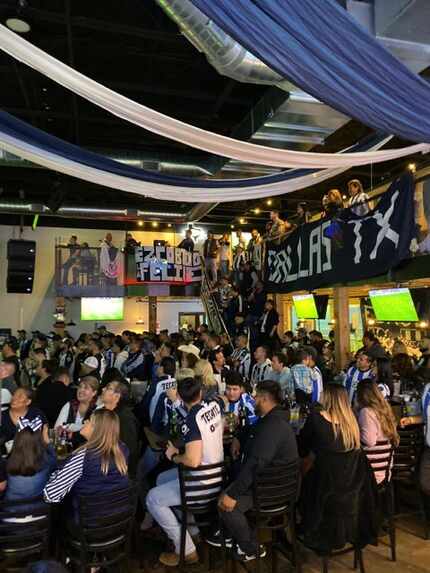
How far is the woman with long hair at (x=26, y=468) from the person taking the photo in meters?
2.66

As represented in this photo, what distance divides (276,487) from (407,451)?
1579mm

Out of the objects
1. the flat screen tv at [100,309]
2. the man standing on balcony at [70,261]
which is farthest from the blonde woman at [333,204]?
the flat screen tv at [100,309]

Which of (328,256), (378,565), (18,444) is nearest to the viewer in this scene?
(18,444)

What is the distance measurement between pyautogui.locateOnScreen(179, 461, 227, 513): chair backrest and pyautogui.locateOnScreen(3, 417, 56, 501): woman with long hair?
92cm

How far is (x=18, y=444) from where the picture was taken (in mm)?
2707

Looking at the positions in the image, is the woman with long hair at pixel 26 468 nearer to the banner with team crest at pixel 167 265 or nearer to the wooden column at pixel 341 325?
the wooden column at pixel 341 325

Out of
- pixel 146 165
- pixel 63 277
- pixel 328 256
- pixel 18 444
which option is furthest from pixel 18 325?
pixel 18 444

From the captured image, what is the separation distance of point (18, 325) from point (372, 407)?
13.1m

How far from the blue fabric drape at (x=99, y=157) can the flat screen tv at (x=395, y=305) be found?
442cm

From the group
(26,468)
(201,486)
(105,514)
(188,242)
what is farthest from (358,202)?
(188,242)

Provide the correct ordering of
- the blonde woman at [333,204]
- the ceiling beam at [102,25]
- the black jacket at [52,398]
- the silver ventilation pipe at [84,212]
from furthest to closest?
the silver ventilation pipe at [84,212] → the blonde woman at [333,204] → the black jacket at [52,398] → the ceiling beam at [102,25]

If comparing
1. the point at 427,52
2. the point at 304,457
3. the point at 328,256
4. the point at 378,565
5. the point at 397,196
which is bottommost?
the point at 378,565

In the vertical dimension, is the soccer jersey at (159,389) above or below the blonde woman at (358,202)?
below

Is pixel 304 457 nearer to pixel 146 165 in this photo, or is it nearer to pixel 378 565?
pixel 378 565
